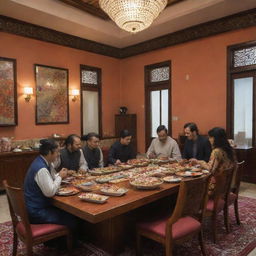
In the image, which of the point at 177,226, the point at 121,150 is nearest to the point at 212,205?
the point at 177,226

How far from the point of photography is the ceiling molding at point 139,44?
16.6ft

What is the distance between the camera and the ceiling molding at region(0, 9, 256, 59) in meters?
5.06

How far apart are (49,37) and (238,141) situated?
188 inches

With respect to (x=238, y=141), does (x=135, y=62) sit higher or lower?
higher

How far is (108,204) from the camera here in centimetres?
193

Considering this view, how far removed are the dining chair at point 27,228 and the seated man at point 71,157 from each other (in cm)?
106

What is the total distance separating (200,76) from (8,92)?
4181 mm

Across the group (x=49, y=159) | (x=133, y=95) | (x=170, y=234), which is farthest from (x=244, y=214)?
(x=133, y=95)

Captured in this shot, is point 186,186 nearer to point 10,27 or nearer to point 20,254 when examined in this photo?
point 20,254

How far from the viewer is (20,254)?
2449 mm

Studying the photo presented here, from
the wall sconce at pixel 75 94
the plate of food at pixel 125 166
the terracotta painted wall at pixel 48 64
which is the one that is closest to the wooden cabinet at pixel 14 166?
the terracotta painted wall at pixel 48 64

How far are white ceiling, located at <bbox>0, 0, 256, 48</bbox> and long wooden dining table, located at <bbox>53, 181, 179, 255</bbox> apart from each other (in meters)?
3.91

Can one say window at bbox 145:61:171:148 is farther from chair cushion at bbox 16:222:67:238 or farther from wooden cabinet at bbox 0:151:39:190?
chair cushion at bbox 16:222:67:238

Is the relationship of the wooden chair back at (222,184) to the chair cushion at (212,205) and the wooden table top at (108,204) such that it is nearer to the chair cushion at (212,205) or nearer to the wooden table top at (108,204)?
the chair cushion at (212,205)
